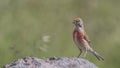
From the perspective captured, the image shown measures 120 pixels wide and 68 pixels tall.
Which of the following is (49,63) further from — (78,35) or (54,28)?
(54,28)

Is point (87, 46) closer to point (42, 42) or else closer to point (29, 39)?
point (42, 42)

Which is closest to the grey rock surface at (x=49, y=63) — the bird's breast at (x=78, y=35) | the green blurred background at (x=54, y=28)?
the bird's breast at (x=78, y=35)

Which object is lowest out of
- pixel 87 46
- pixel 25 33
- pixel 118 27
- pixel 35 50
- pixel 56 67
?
pixel 56 67

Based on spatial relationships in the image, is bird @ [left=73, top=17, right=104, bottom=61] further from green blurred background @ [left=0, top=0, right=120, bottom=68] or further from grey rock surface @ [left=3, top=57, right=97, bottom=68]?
green blurred background @ [left=0, top=0, right=120, bottom=68]

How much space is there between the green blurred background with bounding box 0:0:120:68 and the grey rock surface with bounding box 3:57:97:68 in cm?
316

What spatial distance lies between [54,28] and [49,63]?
20.5ft

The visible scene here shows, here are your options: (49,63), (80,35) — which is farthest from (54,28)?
(49,63)

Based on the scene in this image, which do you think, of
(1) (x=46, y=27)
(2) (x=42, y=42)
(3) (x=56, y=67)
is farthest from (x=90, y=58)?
(3) (x=56, y=67)

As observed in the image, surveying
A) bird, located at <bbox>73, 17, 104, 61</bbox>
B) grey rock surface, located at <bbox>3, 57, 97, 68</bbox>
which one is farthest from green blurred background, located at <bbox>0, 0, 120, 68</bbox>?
Answer: grey rock surface, located at <bbox>3, 57, 97, 68</bbox>

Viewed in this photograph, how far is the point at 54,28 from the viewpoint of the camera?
1484 centimetres

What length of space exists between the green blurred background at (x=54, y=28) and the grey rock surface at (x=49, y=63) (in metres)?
3.16

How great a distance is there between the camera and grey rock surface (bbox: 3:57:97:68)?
27.7 feet

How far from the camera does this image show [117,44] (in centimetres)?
1466

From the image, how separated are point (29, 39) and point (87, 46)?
3853mm
